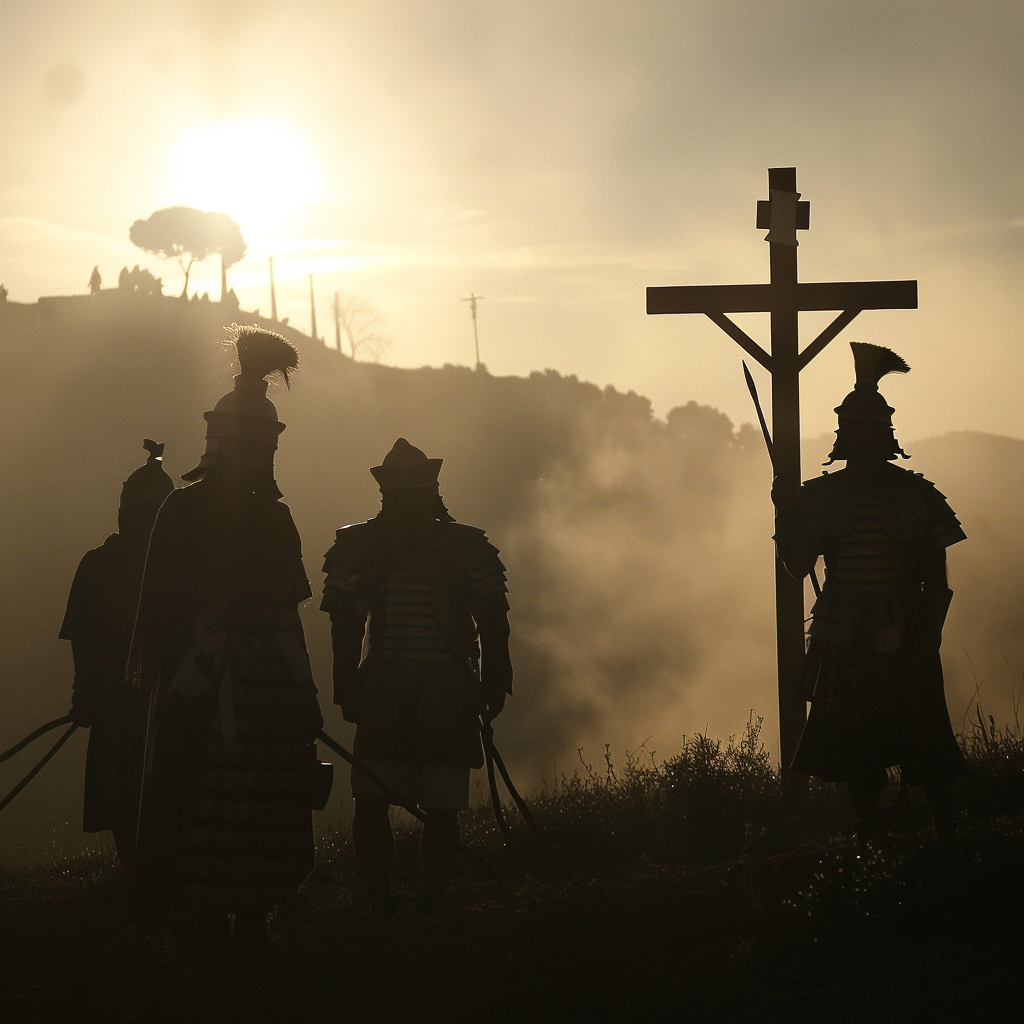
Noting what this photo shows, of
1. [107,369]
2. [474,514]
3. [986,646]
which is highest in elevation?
[107,369]

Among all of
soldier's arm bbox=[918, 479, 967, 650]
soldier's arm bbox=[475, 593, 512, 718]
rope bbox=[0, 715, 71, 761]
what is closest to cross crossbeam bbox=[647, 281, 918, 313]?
soldier's arm bbox=[918, 479, 967, 650]

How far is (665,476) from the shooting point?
97.8 meters

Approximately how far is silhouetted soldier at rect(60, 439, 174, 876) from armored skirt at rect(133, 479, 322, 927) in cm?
162

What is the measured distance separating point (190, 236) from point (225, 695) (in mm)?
83699

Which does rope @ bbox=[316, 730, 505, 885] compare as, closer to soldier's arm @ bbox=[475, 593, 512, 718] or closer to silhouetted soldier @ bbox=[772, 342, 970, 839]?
soldier's arm @ bbox=[475, 593, 512, 718]

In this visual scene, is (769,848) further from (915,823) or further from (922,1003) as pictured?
(922,1003)

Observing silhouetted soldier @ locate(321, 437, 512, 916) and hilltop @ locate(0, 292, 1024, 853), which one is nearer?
silhouetted soldier @ locate(321, 437, 512, 916)

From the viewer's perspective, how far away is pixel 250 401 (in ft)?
→ 16.7

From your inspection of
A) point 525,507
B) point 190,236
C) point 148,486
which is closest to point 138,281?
point 190,236

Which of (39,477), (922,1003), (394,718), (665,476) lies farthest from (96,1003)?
(665,476)

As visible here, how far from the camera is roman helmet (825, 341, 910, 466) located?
6.05 metres

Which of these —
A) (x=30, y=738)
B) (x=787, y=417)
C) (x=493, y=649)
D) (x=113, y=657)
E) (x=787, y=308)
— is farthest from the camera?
(x=787, y=308)

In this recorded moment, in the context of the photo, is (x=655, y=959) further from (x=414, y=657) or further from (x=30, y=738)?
(x=30, y=738)

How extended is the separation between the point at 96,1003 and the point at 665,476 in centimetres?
9490
